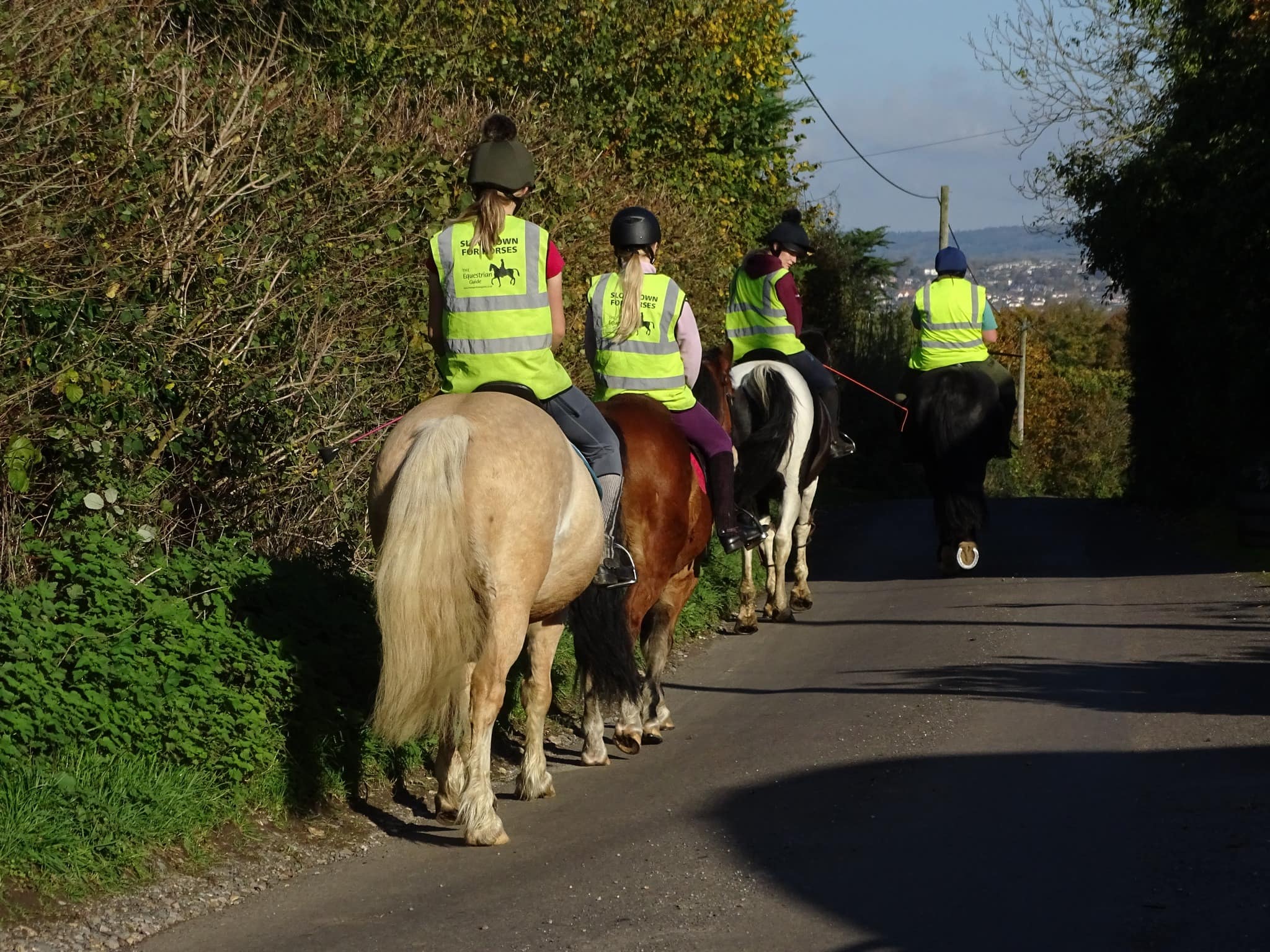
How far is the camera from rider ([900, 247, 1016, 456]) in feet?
50.5

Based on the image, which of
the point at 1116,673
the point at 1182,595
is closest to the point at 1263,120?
the point at 1182,595

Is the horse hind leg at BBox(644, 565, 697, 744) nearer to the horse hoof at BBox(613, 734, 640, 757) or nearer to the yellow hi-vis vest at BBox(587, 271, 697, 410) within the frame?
the horse hoof at BBox(613, 734, 640, 757)

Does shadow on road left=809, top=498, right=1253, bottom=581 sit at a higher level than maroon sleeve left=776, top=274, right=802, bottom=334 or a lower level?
lower

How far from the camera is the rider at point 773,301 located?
505 inches

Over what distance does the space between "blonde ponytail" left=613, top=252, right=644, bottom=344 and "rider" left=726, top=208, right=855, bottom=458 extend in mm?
4127

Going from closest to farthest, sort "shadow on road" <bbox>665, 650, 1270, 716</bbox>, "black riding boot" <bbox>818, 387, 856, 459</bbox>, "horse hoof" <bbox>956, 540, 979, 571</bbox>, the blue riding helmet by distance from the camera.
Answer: "shadow on road" <bbox>665, 650, 1270, 716</bbox> < "black riding boot" <bbox>818, 387, 856, 459</bbox> < the blue riding helmet < "horse hoof" <bbox>956, 540, 979, 571</bbox>

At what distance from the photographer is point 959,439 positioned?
15.4 metres

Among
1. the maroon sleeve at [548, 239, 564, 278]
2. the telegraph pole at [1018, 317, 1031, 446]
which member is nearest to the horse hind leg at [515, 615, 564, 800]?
the maroon sleeve at [548, 239, 564, 278]

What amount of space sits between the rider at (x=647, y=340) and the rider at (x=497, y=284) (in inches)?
56.6

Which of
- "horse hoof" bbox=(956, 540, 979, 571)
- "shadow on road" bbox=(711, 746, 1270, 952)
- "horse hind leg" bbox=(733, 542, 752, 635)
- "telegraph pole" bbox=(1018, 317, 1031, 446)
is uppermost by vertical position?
"telegraph pole" bbox=(1018, 317, 1031, 446)

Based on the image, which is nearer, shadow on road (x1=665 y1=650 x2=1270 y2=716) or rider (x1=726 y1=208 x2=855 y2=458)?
shadow on road (x1=665 y1=650 x2=1270 y2=716)

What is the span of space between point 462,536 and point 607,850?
4.60 feet

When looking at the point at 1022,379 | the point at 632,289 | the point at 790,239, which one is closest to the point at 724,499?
the point at 632,289

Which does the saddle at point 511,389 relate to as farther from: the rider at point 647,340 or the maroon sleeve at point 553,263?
the rider at point 647,340
